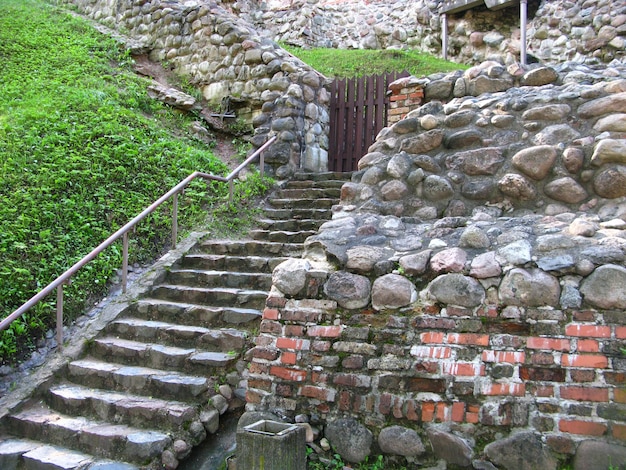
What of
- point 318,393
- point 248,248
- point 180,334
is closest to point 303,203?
point 248,248

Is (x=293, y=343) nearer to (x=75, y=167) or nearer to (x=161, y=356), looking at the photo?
(x=161, y=356)

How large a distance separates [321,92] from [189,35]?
3.53 metres

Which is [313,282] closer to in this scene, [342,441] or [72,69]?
[342,441]

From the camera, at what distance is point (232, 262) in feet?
17.8

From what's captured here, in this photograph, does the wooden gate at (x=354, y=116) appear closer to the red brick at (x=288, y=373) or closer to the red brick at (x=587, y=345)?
the red brick at (x=288, y=373)

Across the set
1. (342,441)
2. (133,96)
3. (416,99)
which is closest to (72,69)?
(133,96)

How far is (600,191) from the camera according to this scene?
120 inches

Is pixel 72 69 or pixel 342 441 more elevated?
pixel 72 69

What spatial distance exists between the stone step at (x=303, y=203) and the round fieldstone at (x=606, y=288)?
4.10 m

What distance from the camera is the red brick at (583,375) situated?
8.04 feet

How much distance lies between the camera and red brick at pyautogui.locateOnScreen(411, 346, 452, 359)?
2.69m

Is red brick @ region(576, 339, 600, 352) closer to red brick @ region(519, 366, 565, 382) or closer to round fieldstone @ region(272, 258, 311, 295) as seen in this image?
red brick @ region(519, 366, 565, 382)

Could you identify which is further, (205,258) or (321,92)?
(321,92)

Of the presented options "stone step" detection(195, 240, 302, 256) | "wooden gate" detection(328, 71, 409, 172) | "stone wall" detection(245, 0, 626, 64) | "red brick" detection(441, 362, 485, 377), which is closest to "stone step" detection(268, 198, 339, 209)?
"stone step" detection(195, 240, 302, 256)
